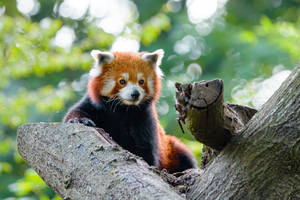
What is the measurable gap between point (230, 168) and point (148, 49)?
7.84 metres

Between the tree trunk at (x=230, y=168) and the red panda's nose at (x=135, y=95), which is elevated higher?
the tree trunk at (x=230, y=168)

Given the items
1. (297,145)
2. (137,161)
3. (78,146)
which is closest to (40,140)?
(78,146)

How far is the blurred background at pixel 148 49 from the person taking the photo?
6.22 meters

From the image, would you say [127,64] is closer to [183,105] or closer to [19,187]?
[19,187]

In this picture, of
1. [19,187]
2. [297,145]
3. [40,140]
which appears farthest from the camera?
[19,187]

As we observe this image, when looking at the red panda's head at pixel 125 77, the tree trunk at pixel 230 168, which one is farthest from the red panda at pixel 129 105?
the tree trunk at pixel 230 168

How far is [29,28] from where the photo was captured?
618cm

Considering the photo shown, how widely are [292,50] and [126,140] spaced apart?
149 inches

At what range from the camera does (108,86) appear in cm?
400

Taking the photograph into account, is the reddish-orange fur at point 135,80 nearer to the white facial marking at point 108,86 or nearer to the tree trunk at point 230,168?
the white facial marking at point 108,86

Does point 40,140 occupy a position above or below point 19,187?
above

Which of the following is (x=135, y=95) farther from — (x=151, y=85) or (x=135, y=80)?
(x=151, y=85)

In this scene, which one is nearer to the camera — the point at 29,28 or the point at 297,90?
the point at 297,90

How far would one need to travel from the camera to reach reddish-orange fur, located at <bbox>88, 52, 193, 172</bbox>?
13.2 ft
